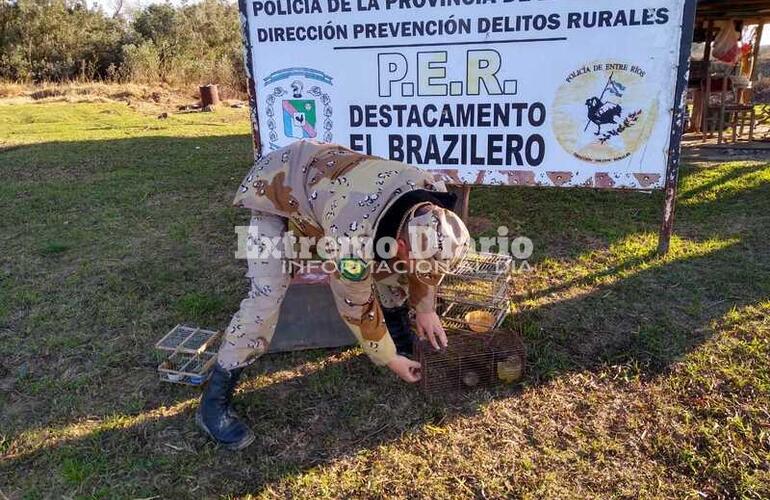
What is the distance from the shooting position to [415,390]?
118 inches

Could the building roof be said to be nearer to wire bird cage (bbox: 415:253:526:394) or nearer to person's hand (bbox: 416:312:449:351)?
wire bird cage (bbox: 415:253:526:394)

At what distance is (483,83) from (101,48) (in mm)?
21779

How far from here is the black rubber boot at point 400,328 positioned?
10.6 ft

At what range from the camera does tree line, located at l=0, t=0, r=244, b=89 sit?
20.2 meters

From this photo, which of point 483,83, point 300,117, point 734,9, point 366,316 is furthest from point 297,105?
point 734,9

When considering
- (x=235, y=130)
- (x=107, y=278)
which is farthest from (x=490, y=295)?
(x=235, y=130)

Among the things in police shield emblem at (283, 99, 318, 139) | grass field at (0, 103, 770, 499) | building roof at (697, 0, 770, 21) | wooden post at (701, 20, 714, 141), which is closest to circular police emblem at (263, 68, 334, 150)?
police shield emblem at (283, 99, 318, 139)

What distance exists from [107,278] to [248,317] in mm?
2387

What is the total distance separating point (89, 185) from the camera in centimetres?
720

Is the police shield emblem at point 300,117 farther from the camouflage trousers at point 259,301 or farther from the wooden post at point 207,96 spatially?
the wooden post at point 207,96

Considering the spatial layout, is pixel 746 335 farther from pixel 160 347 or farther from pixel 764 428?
pixel 160 347

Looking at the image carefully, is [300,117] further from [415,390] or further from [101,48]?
[101,48]

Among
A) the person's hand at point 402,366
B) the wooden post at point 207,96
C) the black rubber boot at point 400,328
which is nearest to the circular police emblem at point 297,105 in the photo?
the black rubber boot at point 400,328

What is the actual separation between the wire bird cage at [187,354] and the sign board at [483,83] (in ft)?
7.03
